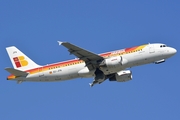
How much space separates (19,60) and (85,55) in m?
14.1

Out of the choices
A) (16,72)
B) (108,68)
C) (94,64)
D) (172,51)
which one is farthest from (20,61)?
(172,51)

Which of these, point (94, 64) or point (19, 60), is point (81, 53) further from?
point (19, 60)

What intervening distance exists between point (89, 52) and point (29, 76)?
1128 centimetres

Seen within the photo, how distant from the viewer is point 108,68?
72.1 metres

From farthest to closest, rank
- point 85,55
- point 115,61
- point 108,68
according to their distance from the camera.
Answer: point 108,68 < point 85,55 < point 115,61

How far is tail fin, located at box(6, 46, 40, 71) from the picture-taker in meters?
78.3

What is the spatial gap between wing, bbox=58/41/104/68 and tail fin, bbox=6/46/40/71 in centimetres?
988

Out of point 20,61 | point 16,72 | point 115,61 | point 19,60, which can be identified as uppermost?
point 19,60

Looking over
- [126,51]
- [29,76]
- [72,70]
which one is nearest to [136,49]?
[126,51]

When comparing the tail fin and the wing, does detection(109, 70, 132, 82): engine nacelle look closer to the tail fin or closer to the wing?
the wing

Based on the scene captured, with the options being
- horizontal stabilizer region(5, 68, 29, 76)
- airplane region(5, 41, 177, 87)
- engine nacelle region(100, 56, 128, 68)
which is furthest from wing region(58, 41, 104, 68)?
horizontal stabilizer region(5, 68, 29, 76)

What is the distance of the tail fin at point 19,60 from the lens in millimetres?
78312

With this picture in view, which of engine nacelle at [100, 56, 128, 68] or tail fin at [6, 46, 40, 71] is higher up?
tail fin at [6, 46, 40, 71]

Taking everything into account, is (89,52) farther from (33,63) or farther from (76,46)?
(33,63)
